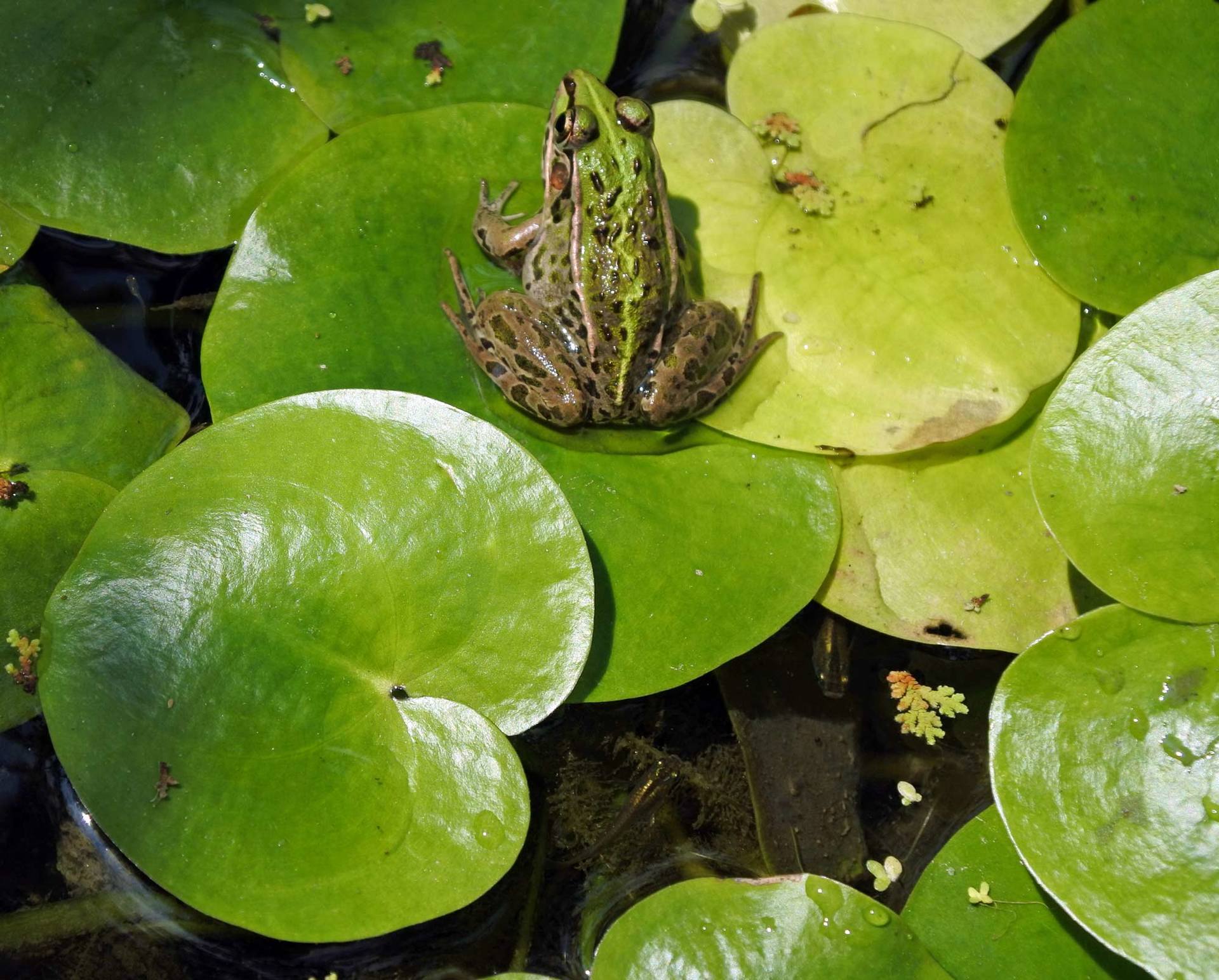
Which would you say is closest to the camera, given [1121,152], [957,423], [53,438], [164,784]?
[164,784]

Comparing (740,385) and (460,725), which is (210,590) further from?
(740,385)

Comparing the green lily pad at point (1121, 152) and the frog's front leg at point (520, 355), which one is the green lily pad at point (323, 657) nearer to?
the frog's front leg at point (520, 355)

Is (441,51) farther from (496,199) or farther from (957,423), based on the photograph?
(957,423)

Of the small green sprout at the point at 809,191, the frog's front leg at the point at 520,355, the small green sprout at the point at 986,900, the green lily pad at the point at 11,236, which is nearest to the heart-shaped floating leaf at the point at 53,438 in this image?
the green lily pad at the point at 11,236

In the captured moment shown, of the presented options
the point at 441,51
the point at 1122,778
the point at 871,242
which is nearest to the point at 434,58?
the point at 441,51

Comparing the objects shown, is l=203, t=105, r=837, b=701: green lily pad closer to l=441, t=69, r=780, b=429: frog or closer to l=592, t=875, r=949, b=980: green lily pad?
l=441, t=69, r=780, b=429: frog

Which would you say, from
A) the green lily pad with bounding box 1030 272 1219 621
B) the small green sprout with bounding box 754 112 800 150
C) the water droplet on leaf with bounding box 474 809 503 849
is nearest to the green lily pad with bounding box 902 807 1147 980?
the green lily pad with bounding box 1030 272 1219 621
